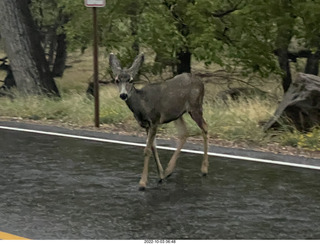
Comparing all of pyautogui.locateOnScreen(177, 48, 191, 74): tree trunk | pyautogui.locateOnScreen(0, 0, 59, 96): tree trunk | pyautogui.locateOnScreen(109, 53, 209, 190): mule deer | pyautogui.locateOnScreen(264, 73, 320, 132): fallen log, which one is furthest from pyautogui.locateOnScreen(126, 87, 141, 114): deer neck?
pyautogui.locateOnScreen(177, 48, 191, 74): tree trunk

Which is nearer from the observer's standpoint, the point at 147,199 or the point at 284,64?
the point at 147,199

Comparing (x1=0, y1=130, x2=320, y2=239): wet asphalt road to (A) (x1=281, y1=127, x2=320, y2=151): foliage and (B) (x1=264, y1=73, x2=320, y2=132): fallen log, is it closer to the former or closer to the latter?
(A) (x1=281, y1=127, x2=320, y2=151): foliage

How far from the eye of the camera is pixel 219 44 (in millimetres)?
15695

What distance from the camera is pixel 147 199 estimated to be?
7.00 meters

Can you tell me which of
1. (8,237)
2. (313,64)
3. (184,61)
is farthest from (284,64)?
(8,237)

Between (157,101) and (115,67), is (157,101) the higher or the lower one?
the lower one

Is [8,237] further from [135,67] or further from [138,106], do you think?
[135,67]

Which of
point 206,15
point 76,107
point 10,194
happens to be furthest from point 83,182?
point 206,15

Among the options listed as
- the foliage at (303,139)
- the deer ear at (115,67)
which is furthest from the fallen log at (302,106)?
the deer ear at (115,67)

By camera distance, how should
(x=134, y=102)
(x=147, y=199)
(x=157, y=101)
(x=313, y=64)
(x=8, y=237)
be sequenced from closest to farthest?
(x=8, y=237), (x=147, y=199), (x=134, y=102), (x=157, y=101), (x=313, y=64)

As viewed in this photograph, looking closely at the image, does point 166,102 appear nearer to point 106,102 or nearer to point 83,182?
point 83,182

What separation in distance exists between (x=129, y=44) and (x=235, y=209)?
38.5 ft

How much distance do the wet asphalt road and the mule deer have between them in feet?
1.41

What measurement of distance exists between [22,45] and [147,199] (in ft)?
38.1
